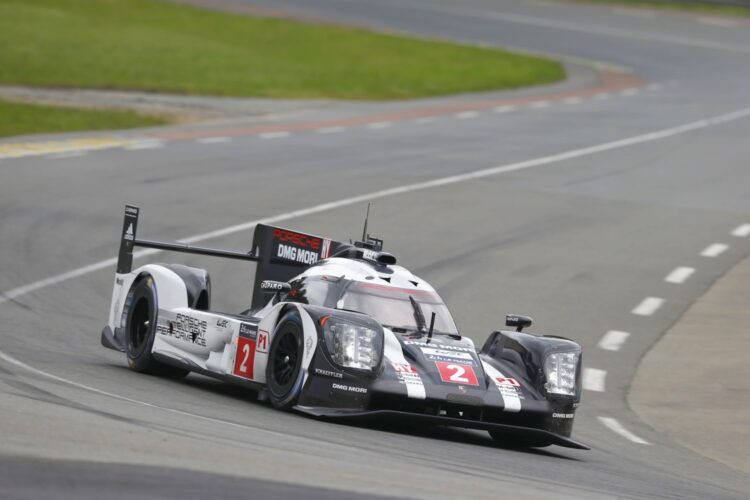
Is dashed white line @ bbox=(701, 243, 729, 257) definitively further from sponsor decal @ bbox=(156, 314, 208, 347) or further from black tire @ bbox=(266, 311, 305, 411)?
black tire @ bbox=(266, 311, 305, 411)

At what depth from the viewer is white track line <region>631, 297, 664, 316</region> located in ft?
58.3

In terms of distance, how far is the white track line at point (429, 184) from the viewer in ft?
56.3

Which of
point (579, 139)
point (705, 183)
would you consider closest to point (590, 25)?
point (579, 139)

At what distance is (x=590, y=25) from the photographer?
63.4 metres

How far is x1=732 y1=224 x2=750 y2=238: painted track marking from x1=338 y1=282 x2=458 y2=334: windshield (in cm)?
1264

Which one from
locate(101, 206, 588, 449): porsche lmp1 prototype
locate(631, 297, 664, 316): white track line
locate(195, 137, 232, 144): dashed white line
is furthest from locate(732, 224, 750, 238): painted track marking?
locate(101, 206, 588, 449): porsche lmp1 prototype

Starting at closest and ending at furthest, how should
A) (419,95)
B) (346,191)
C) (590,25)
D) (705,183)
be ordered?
(346,191)
(705,183)
(419,95)
(590,25)

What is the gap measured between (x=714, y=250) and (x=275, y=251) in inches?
400

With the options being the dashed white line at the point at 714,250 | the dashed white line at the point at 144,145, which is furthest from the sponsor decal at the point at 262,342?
Answer: the dashed white line at the point at 144,145

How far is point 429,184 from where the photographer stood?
2667 centimetres

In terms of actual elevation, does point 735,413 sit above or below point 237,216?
below

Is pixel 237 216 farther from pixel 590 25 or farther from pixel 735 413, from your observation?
pixel 590 25

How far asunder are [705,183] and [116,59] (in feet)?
68.6

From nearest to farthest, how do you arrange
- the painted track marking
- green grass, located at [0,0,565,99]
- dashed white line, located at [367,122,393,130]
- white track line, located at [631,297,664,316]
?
white track line, located at [631,297,664,316] → the painted track marking → dashed white line, located at [367,122,393,130] → green grass, located at [0,0,565,99]
